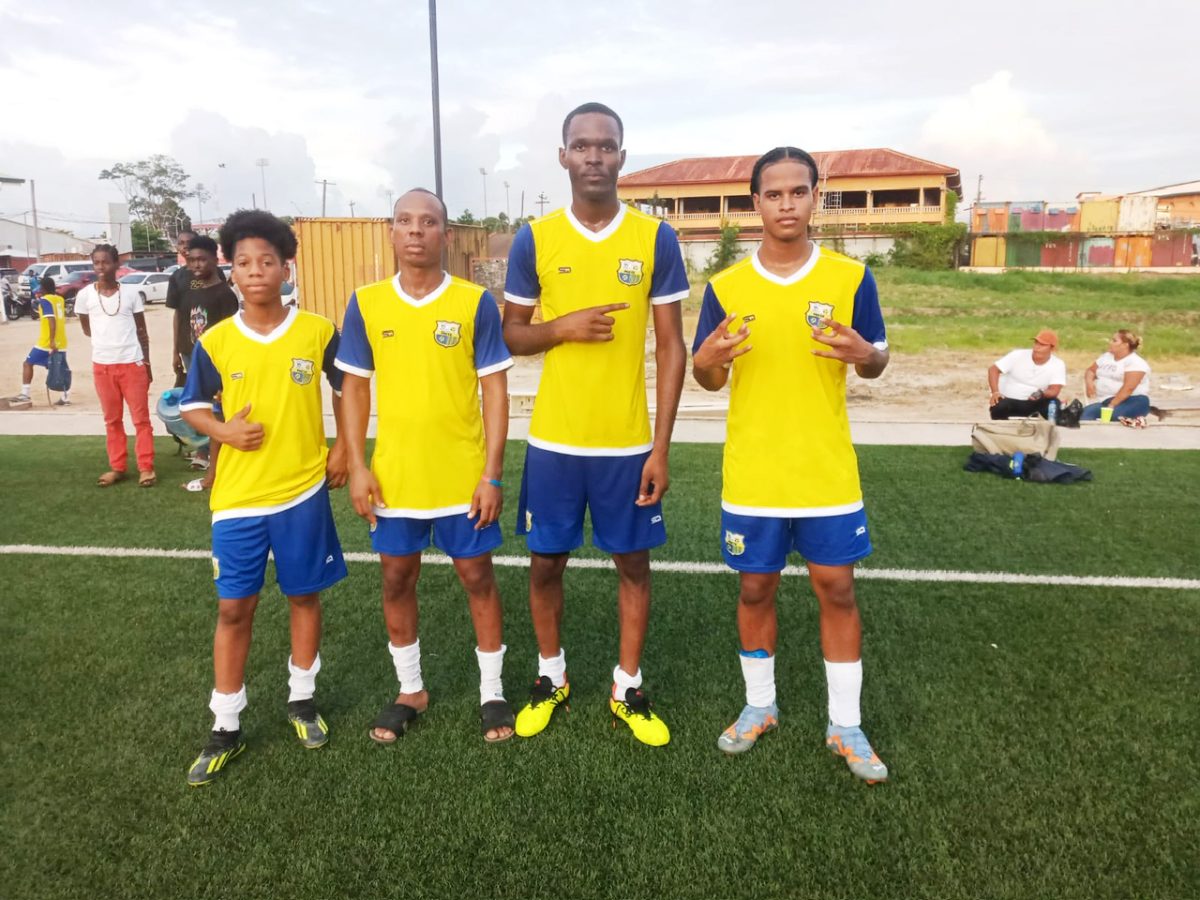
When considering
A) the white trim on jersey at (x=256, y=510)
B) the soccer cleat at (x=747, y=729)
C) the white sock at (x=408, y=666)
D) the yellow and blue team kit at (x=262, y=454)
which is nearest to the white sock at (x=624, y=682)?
the soccer cleat at (x=747, y=729)

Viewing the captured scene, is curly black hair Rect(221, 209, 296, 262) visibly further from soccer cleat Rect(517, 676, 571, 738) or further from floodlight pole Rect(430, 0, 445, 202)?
floodlight pole Rect(430, 0, 445, 202)

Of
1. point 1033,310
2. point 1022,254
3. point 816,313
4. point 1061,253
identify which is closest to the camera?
point 816,313

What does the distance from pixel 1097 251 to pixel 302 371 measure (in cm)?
5220

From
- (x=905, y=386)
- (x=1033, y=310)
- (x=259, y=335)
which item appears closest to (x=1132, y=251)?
(x=1033, y=310)

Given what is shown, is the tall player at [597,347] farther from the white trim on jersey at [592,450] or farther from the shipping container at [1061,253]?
the shipping container at [1061,253]

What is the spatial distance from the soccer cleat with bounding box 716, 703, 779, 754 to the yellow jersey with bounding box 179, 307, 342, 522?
1834 mm

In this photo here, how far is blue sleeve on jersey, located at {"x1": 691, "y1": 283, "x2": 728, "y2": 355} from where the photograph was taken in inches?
122

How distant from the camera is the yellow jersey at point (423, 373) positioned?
3.17 m

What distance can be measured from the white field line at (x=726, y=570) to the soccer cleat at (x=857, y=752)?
6.56ft

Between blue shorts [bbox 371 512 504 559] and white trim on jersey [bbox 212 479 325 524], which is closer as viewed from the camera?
white trim on jersey [bbox 212 479 325 524]

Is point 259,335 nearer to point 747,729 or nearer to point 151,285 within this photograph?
point 747,729

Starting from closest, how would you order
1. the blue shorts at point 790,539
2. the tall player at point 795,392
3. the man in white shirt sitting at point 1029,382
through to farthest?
the tall player at point 795,392, the blue shorts at point 790,539, the man in white shirt sitting at point 1029,382

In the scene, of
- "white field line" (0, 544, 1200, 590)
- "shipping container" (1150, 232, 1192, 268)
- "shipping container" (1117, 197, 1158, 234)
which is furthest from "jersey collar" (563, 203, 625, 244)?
"shipping container" (1117, 197, 1158, 234)

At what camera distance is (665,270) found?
323 centimetres
